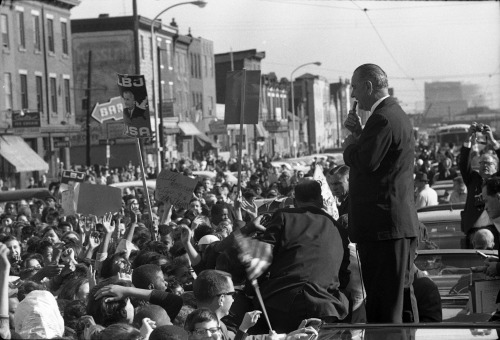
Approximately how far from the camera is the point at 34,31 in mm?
48500

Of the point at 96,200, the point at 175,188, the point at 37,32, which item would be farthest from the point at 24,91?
the point at 96,200

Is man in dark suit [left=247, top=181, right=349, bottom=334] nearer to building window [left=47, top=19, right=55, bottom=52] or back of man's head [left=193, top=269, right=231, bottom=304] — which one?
back of man's head [left=193, top=269, right=231, bottom=304]

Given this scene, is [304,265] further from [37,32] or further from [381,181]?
[37,32]

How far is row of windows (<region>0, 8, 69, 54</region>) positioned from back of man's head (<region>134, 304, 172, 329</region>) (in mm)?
39417

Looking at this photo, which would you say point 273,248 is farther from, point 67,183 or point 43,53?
point 43,53

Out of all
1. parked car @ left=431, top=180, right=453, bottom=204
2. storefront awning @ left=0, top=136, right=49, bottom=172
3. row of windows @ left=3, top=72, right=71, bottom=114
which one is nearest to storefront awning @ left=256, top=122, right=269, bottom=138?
row of windows @ left=3, top=72, right=71, bottom=114

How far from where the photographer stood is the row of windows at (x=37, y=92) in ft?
150

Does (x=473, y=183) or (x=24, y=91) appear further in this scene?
(x=24, y=91)

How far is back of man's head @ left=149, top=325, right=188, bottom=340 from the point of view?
5406 millimetres

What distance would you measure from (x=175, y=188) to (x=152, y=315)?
7510 millimetres

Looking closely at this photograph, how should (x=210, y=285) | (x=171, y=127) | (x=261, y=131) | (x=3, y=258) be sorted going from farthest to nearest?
1. (x=261, y=131)
2. (x=171, y=127)
3. (x=210, y=285)
4. (x=3, y=258)

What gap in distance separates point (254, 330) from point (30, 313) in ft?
4.20

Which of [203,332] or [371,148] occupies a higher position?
[371,148]

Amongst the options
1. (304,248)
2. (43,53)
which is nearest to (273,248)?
(304,248)
